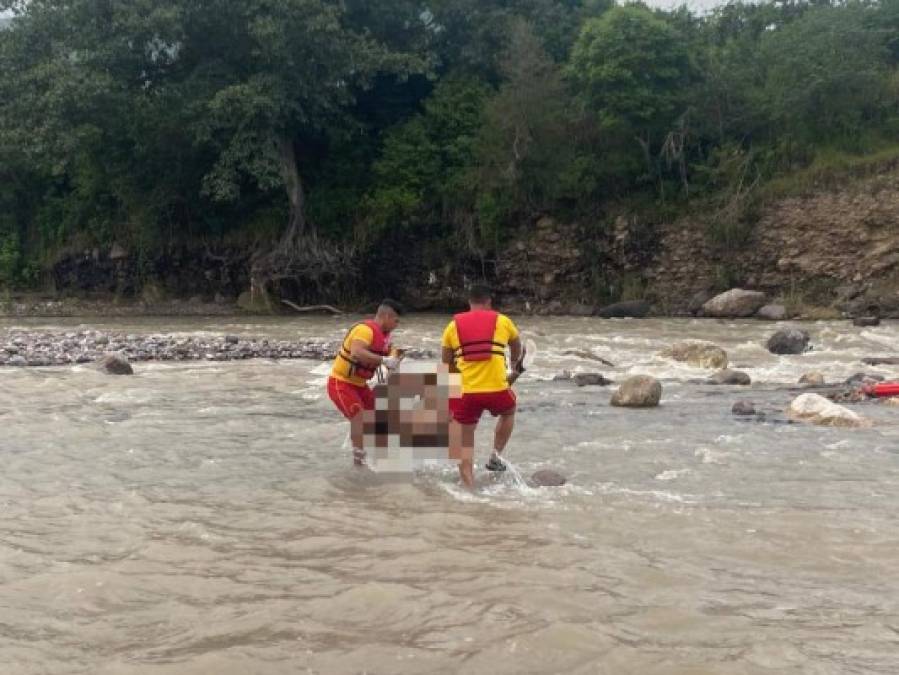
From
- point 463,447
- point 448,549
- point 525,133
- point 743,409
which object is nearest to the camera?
point 448,549

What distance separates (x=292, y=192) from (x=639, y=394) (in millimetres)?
23393

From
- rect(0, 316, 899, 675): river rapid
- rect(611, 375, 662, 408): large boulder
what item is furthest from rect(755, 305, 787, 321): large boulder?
rect(611, 375, 662, 408): large boulder

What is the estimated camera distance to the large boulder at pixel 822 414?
10.4 meters

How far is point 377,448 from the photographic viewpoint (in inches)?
340

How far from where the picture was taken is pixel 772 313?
1054 inches

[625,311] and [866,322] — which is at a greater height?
[625,311]

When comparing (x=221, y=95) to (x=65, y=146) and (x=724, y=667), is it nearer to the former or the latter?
(x=65, y=146)

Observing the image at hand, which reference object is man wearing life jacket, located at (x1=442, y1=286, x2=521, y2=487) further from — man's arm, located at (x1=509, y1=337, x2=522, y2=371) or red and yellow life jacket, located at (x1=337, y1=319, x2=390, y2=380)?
red and yellow life jacket, located at (x1=337, y1=319, x2=390, y2=380)

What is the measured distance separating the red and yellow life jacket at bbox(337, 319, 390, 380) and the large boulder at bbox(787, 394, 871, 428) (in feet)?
17.1

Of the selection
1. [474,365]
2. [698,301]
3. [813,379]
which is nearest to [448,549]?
[474,365]

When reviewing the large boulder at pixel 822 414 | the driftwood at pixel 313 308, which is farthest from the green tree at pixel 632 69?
the large boulder at pixel 822 414

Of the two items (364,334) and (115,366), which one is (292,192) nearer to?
(115,366)

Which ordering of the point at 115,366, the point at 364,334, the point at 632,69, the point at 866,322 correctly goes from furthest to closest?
the point at 632,69 < the point at 866,322 < the point at 115,366 < the point at 364,334

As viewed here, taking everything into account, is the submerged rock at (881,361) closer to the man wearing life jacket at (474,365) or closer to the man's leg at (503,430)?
the man's leg at (503,430)
